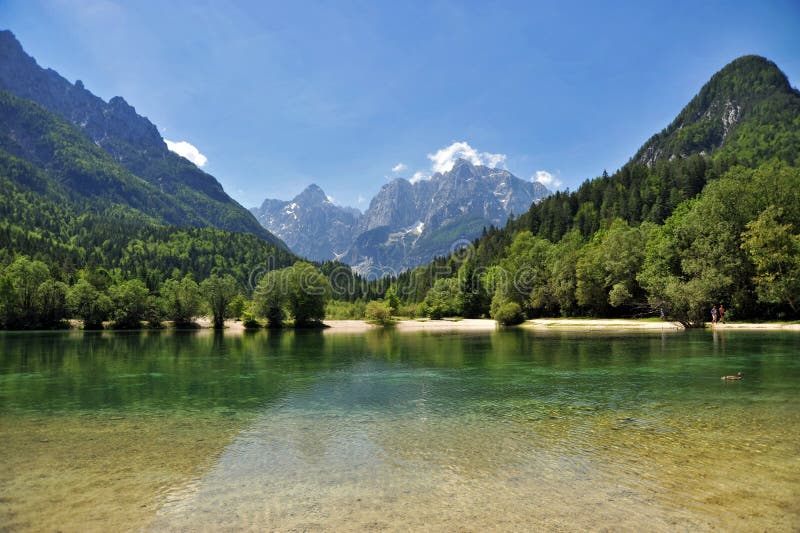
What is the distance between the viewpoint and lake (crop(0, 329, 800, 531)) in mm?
8516

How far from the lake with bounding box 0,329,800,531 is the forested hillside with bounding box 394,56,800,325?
39799mm

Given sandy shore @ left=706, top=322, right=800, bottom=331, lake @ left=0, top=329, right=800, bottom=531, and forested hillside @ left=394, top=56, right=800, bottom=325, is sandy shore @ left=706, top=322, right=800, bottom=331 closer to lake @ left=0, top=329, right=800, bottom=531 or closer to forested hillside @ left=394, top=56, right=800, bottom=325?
forested hillside @ left=394, top=56, right=800, bottom=325

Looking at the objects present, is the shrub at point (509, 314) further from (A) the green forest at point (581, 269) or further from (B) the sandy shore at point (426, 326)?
(B) the sandy shore at point (426, 326)

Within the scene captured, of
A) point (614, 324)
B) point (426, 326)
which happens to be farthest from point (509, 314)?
point (614, 324)

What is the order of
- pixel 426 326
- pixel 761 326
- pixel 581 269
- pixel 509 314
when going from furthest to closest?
pixel 426 326, pixel 509 314, pixel 581 269, pixel 761 326

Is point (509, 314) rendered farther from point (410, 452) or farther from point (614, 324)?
point (410, 452)

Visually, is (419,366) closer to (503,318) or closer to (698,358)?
(698,358)


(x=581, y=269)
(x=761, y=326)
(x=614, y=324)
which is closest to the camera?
(x=761, y=326)

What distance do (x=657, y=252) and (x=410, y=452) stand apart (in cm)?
7637

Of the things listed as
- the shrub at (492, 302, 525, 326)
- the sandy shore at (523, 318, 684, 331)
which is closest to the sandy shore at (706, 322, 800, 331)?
the sandy shore at (523, 318, 684, 331)

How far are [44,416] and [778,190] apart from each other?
83715 millimetres

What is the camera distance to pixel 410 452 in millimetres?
12578

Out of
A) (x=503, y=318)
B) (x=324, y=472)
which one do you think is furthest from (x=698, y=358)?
(x=503, y=318)

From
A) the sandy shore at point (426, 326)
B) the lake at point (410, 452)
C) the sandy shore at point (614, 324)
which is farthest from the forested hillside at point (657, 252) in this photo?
the lake at point (410, 452)
